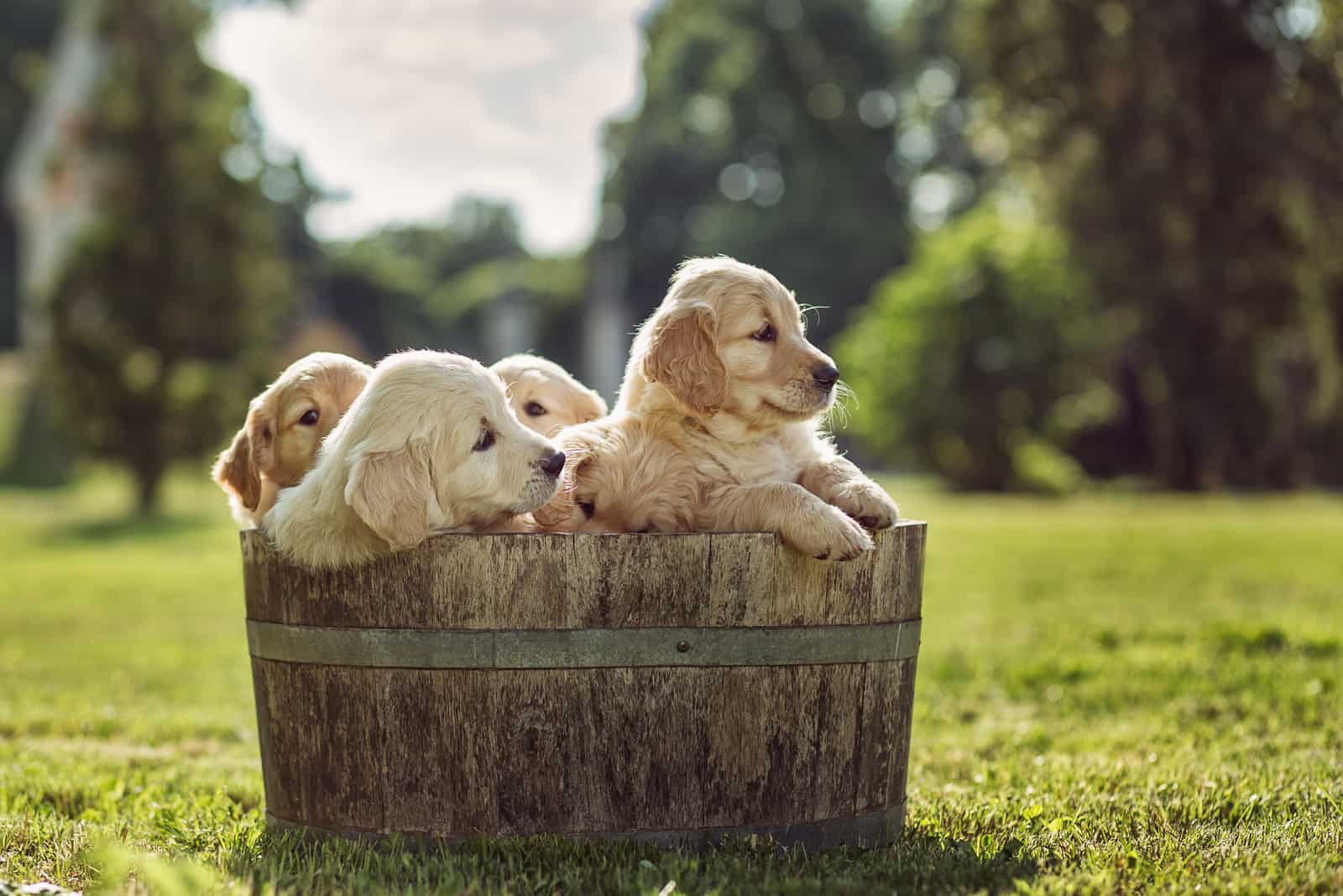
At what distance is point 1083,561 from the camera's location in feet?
47.4

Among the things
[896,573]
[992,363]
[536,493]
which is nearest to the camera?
[536,493]

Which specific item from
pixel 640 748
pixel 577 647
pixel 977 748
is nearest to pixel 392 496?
pixel 577 647

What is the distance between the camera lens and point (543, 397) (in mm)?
5004

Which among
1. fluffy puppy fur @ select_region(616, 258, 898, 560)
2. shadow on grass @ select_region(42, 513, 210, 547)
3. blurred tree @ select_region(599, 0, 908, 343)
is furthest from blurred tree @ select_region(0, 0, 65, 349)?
fluffy puppy fur @ select_region(616, 258, 898, 560)

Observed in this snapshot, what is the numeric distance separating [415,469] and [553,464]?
0.40 metres

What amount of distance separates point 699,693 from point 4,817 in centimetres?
253

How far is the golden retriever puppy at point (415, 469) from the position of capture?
3.69 metres

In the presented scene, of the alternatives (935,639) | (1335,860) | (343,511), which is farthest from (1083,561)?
(343,511)

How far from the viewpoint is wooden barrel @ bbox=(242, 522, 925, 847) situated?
377 cm

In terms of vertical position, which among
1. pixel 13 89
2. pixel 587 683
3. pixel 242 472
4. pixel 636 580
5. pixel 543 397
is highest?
pixel 13 89

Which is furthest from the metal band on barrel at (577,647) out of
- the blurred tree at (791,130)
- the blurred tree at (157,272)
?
the blurred tree at (791,130)

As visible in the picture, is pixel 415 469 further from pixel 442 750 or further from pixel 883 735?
pixel 883 735

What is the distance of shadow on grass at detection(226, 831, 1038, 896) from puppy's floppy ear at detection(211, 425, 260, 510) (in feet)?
4.08

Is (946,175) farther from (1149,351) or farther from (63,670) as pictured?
(63,670)
